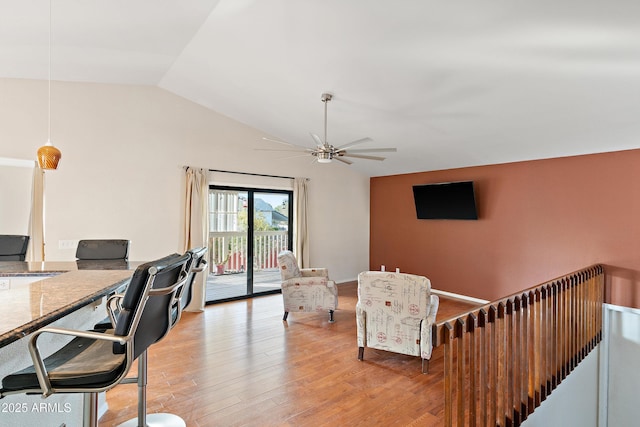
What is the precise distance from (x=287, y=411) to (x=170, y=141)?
168 inches

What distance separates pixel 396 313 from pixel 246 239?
3.48 m

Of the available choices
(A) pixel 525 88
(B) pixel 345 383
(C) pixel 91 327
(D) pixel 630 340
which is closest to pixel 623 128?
(A) pixel 525 88

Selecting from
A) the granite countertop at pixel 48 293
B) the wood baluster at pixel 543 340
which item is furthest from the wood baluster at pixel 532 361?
the granite countertop at pixel 48 293

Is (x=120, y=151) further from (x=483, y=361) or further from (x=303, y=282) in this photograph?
(x=483, y=361)

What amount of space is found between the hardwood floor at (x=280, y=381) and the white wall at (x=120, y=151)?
180 cm

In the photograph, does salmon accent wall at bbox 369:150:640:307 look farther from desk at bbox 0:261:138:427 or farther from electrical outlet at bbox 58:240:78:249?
electrical outlet at bbox 58:240:78:249

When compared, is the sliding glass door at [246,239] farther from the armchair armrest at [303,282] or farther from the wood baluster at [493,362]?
the wood baluster at [493,362]

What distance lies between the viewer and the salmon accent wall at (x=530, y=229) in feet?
13.6

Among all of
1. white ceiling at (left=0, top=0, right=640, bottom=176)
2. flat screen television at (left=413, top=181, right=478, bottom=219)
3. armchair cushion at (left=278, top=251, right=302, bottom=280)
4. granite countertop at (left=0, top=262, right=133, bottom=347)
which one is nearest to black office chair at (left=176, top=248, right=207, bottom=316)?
granite countertop at (left=0, top=262, right=133, bottom=347)

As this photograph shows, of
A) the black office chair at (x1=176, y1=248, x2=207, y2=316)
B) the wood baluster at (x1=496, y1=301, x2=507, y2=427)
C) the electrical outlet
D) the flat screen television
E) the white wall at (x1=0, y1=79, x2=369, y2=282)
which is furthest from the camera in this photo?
the flat screen television

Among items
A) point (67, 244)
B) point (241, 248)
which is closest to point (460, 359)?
point (241, 248)

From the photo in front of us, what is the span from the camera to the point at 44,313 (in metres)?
1.27

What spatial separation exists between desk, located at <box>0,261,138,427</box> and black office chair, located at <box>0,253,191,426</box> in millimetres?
94

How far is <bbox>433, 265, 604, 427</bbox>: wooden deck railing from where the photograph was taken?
1.80 m
